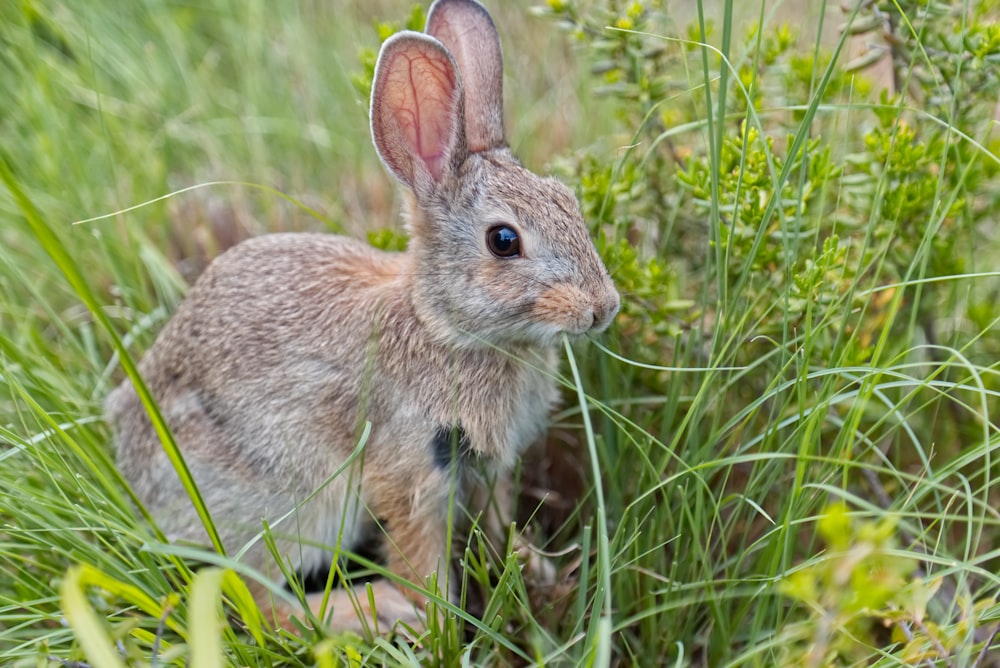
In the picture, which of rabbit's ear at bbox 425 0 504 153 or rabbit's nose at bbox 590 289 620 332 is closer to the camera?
rabbit's nose at bbox 590 289 620 332

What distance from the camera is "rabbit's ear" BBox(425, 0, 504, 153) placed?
3.18m

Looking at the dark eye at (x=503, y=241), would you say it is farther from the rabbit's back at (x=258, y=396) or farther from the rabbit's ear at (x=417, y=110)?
the rabbit's back at (x=258, y=396)

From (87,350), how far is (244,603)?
1.73 m

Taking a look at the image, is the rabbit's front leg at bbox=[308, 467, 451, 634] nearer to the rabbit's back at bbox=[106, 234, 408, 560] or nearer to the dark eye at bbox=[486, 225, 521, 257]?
the rabbit's back at bbox=[106, 234, 408, 560]

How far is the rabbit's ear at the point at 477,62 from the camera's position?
3.18 m

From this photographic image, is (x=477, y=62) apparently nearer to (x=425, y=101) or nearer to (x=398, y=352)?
(x=425, y=101)

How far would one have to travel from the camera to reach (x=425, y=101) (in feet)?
9.53

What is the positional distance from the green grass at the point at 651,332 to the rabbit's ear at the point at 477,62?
403 mm

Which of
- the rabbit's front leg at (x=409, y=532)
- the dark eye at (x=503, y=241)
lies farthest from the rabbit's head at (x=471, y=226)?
the rabbit's front leg at (x=409, y=532)

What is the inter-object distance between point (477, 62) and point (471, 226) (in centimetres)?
62

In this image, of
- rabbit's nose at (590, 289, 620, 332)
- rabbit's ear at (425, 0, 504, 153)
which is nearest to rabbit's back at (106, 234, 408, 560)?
rabbit's ear at (425, 0, 504, 153)

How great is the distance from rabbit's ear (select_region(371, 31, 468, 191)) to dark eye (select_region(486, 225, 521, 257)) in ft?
0.87

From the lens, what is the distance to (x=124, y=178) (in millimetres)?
4363

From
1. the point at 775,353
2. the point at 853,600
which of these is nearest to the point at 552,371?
the point at 775,353
